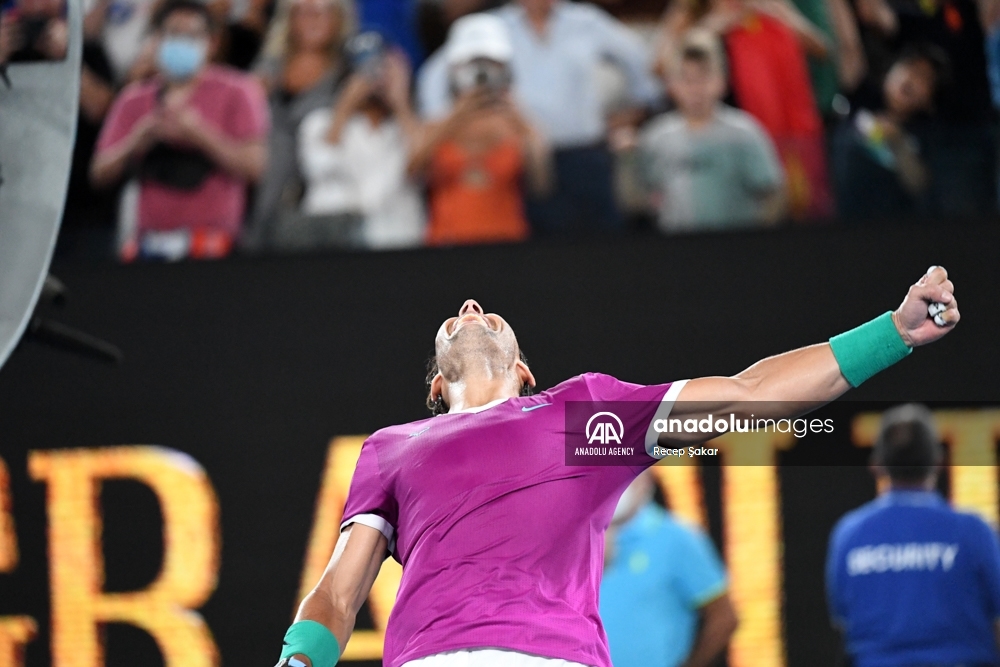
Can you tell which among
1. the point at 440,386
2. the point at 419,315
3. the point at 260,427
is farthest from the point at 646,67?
the point at 440,386

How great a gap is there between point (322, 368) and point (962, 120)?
10.1 feet

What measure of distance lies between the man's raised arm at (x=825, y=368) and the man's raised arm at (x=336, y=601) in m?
0.83

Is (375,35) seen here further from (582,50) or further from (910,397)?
(910,397)

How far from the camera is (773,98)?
23.2 ft

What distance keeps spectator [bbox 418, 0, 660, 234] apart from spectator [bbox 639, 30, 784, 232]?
23cm

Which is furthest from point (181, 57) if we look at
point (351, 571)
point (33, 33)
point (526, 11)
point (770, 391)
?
point (770, 391)

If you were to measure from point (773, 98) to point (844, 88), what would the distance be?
0.33m

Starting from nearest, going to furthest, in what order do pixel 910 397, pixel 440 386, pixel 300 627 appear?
pixel 300 627, pixel 440 386, pixel 910 397

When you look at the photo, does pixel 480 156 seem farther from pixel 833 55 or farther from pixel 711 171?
pixel 833 55

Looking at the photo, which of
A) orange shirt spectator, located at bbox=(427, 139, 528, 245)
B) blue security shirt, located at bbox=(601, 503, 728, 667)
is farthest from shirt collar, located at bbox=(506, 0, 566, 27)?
blue security shirt, located at bbox=(601, 503, 728, 667)

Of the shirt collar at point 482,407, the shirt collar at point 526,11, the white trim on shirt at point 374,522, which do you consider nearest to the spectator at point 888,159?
the shirt collar at point 526,11

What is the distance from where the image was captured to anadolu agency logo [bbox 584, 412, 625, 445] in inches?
149

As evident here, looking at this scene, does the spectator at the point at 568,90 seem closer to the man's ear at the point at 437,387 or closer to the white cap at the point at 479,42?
the white cap at the point at 479,42

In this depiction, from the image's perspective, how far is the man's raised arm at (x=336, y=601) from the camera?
3.68 m
